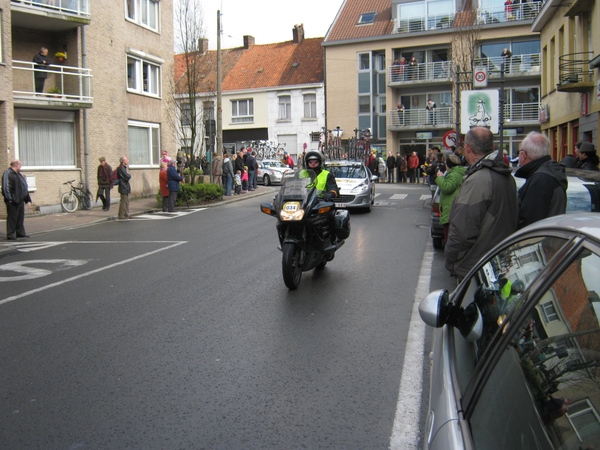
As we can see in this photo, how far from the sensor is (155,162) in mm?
28547

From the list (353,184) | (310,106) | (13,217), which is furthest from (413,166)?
(13,217)

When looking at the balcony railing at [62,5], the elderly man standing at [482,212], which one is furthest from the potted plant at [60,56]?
the elderly man standing at [482,212]

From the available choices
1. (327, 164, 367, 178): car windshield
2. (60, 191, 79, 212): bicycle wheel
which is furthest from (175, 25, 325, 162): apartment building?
(327, 164, 367, 178): car windshield

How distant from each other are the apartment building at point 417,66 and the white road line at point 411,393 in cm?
3807

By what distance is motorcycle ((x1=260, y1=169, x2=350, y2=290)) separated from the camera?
27.2 ft

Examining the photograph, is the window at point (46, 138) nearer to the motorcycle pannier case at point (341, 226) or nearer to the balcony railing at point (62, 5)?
the balcony railing at point (62, 5)

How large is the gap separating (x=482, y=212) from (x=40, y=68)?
20.9 meters

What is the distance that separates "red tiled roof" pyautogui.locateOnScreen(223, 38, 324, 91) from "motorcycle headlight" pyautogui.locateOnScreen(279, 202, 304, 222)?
4360 centimetres

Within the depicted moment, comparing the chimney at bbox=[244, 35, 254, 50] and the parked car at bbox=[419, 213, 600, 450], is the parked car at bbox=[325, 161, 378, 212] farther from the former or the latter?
the chimney at bbox=[244, 35, 254, 50]

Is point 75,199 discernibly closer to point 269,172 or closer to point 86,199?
point 86,199

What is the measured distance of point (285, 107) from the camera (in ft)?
171

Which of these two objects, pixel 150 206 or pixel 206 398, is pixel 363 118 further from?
pixel 206 398

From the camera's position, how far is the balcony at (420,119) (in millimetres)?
46750

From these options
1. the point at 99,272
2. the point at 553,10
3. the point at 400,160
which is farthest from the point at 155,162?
the point at 99,272
